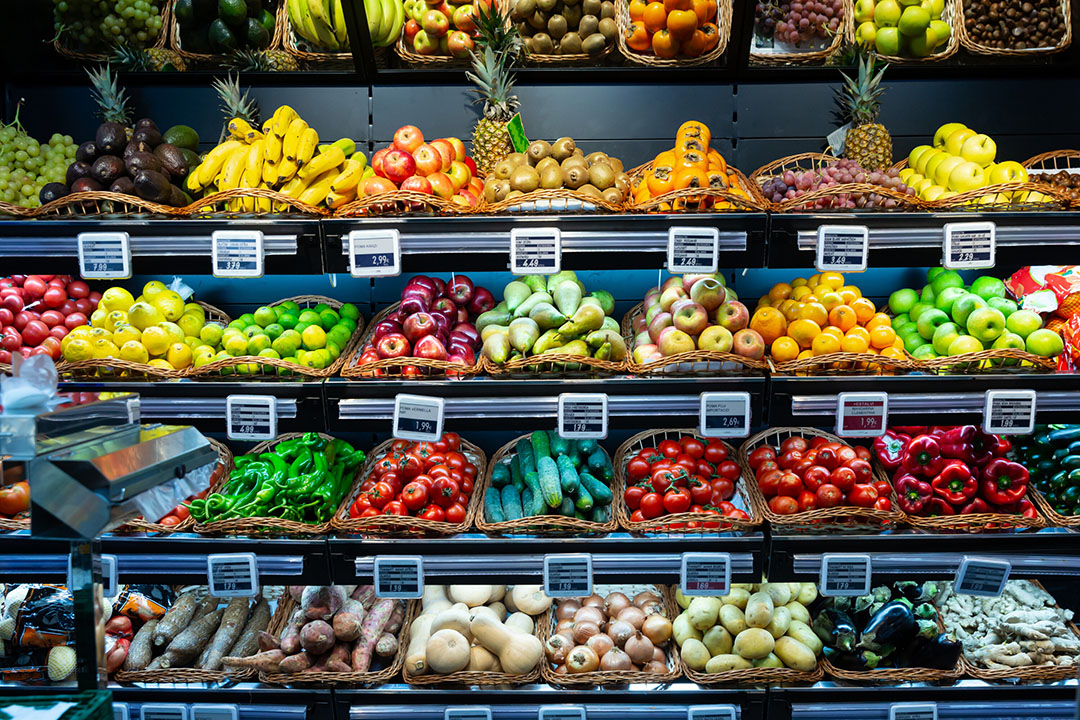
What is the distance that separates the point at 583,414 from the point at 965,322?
134 cm

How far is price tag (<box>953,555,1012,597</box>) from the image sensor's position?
2.38m

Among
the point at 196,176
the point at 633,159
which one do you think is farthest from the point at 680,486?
the point at 196,176

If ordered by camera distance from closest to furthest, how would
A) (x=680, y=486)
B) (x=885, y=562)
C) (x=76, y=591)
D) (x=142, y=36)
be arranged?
(x=76, y=591) → (x=885, y=562) → (x=680, y=486) → (x=142, y=36)

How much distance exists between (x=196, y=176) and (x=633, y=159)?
163cm

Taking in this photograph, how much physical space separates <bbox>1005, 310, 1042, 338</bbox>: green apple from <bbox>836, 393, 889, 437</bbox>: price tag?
551 mm

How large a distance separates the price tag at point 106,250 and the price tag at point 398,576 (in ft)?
3.99

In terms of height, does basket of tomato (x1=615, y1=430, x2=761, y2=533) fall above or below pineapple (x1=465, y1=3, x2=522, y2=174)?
below

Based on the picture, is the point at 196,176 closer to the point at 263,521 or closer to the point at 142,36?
the point at 142,36

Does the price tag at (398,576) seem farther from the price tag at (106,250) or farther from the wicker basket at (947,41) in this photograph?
the wicker basket at (947,41)

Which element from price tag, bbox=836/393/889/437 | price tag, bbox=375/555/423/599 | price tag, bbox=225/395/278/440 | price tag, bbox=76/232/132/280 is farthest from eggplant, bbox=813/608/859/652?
price tag, bbox=76/232/132/280

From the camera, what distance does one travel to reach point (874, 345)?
2.45m

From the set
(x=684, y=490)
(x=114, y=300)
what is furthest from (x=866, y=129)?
(x=114, y=300)

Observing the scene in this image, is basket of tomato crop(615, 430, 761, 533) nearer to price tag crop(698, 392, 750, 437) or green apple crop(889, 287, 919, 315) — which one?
price tag crop(698, 392, 750, 437)

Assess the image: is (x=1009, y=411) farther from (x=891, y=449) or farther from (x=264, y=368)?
(x=264, y=368)
